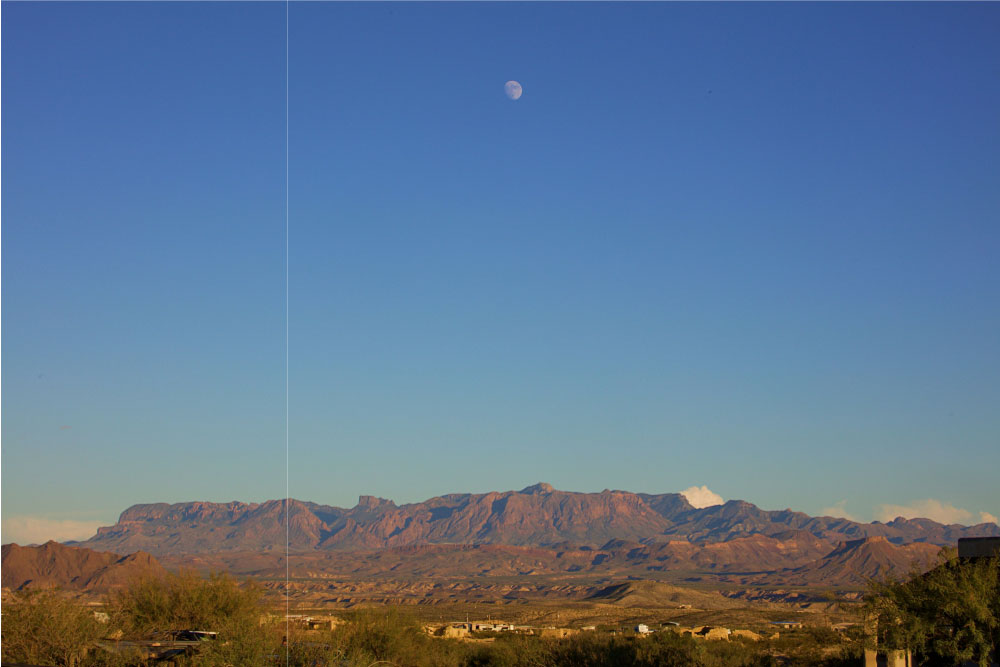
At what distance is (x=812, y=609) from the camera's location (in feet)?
502

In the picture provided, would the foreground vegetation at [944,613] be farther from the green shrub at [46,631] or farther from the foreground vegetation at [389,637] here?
the green shrub at [46,631]

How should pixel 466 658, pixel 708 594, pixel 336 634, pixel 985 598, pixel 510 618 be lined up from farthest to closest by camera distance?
pixel 708 594 → pixel 510 618 → pixel 466 658 → pixel 336 634 → pixel 985 598

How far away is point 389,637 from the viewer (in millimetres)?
51594

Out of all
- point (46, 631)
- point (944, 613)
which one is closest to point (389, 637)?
point (46, 631)

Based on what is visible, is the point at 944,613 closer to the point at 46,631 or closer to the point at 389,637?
the point at 389,637

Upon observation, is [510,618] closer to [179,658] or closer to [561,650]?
[561,650]

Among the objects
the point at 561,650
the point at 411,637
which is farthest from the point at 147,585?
the point at 561,650

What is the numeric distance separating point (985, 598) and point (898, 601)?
2666 mm

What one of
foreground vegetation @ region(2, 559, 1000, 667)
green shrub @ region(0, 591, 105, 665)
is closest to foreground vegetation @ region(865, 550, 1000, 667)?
foreground vegetation @ region(2, 559, 1000, 667)

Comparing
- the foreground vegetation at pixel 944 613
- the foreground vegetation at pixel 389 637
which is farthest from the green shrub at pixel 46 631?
the foreground vegetation at pixel 944 613

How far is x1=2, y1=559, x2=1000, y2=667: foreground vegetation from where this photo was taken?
103ft

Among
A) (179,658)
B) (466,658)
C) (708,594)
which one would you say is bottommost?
(708,594)

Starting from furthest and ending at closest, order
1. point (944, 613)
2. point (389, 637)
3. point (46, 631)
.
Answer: point (389, 637), point (46, 631), point (944, 613)

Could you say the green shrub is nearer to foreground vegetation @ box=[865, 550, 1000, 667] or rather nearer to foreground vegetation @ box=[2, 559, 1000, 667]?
foreground vegetation @ box=[2, 559, 1000, 667]
